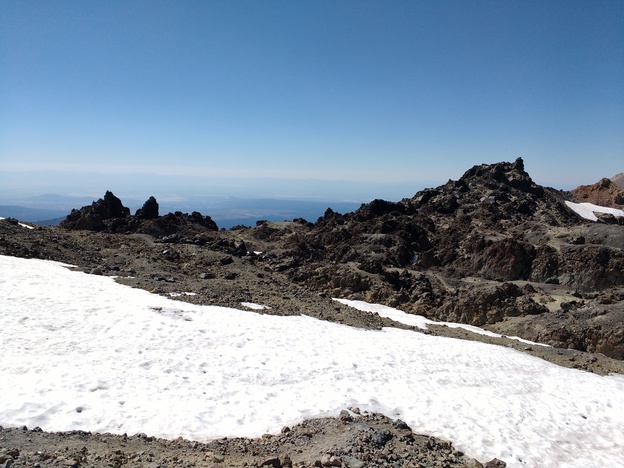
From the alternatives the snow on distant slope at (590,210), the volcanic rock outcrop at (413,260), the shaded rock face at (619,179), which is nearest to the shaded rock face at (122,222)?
the volcanic rock outcrop at (413,260)

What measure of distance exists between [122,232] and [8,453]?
130 feet

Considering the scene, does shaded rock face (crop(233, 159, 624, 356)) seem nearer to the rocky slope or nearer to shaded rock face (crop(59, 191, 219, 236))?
the rocky slope

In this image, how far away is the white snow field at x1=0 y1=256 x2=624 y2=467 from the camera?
1030 cm

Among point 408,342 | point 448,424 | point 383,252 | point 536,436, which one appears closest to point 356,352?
point 408,342

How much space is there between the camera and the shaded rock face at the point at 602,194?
91.1 m

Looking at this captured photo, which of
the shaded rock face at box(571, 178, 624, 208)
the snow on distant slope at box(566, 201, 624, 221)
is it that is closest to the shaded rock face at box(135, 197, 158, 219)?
the snow on distant slope at box(566, 201, 624, 221)

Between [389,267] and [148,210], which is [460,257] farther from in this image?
[148,210]

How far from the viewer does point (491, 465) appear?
9.76 meters

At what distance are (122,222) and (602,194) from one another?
4041 inches

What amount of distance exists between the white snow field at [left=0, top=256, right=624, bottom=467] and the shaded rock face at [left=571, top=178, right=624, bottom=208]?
9269 cm

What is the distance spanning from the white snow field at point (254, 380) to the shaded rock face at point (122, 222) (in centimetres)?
2553

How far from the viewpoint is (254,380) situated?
12734 millimetres

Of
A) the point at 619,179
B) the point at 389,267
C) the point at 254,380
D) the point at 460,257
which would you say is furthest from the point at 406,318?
the point at 619,179

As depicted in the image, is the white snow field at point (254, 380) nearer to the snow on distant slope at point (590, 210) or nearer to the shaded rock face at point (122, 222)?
the shaded rock face at point (122, 222)
